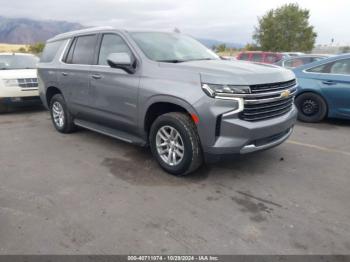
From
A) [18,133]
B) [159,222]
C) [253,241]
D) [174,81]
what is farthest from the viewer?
[18,133]

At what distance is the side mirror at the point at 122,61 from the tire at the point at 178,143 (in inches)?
32.2

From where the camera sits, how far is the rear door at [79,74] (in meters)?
5.23

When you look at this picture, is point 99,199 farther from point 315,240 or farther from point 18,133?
point 18,133

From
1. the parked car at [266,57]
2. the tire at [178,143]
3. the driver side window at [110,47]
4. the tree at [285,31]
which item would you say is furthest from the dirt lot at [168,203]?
the tree at [285,31]

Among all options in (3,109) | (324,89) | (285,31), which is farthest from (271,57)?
(285,31)

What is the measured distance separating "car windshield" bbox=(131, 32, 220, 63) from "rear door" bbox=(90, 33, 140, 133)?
9.4 inches

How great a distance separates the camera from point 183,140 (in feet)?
12.7

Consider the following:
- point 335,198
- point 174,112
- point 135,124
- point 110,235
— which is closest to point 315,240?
point 335,198

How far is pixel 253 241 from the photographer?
111 inches

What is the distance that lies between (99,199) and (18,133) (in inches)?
149

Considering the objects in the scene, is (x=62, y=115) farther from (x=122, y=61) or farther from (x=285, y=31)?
(x=285, y=31)

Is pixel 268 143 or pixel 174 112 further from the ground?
pixel 174 112

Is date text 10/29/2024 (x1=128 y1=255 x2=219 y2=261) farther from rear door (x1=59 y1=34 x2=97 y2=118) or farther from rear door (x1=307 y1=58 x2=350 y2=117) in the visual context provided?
rear door (x1=307 y1=58 x2=350 y2=117)

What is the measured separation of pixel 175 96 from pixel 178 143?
617 millimetres
